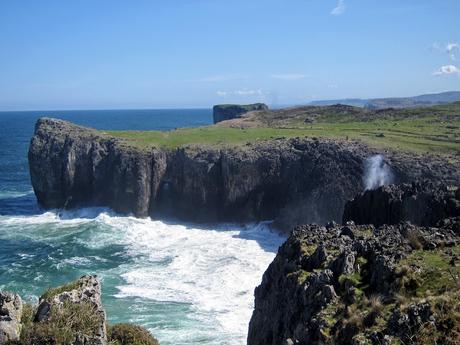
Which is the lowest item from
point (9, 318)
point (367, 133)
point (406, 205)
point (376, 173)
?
point (376, 173)

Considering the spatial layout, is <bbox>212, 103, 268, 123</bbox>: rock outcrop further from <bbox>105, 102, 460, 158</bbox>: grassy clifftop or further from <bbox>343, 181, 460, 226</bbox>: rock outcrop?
<bbox>343, 181, 460, 226</bbox>: rock outcrop

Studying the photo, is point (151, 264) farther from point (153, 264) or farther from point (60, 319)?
point (60, 319)

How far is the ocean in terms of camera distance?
3488cm

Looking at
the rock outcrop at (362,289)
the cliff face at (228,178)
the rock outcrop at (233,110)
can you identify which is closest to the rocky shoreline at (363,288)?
the rock outcrop at (362,289)

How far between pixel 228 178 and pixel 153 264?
17.7 meters

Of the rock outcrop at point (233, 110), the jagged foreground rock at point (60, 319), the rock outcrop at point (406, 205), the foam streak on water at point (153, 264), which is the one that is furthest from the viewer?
the rock outcrop at point (233, 110)

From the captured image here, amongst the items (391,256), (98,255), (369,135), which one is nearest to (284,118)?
(369,135)

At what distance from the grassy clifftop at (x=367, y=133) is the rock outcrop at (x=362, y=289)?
39263 millimetres

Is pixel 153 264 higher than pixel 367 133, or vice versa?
pixel 367 133

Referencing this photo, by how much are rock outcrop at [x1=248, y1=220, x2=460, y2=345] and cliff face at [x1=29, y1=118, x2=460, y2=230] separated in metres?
31.2

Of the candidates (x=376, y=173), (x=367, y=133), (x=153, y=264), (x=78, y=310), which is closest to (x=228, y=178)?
(x=376, y=173)

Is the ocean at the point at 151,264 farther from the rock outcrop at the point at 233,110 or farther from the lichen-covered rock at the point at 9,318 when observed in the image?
the rock outcrop at the point at 233,110

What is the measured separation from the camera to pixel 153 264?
46.8 metres

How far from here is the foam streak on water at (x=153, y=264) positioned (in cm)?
3484
